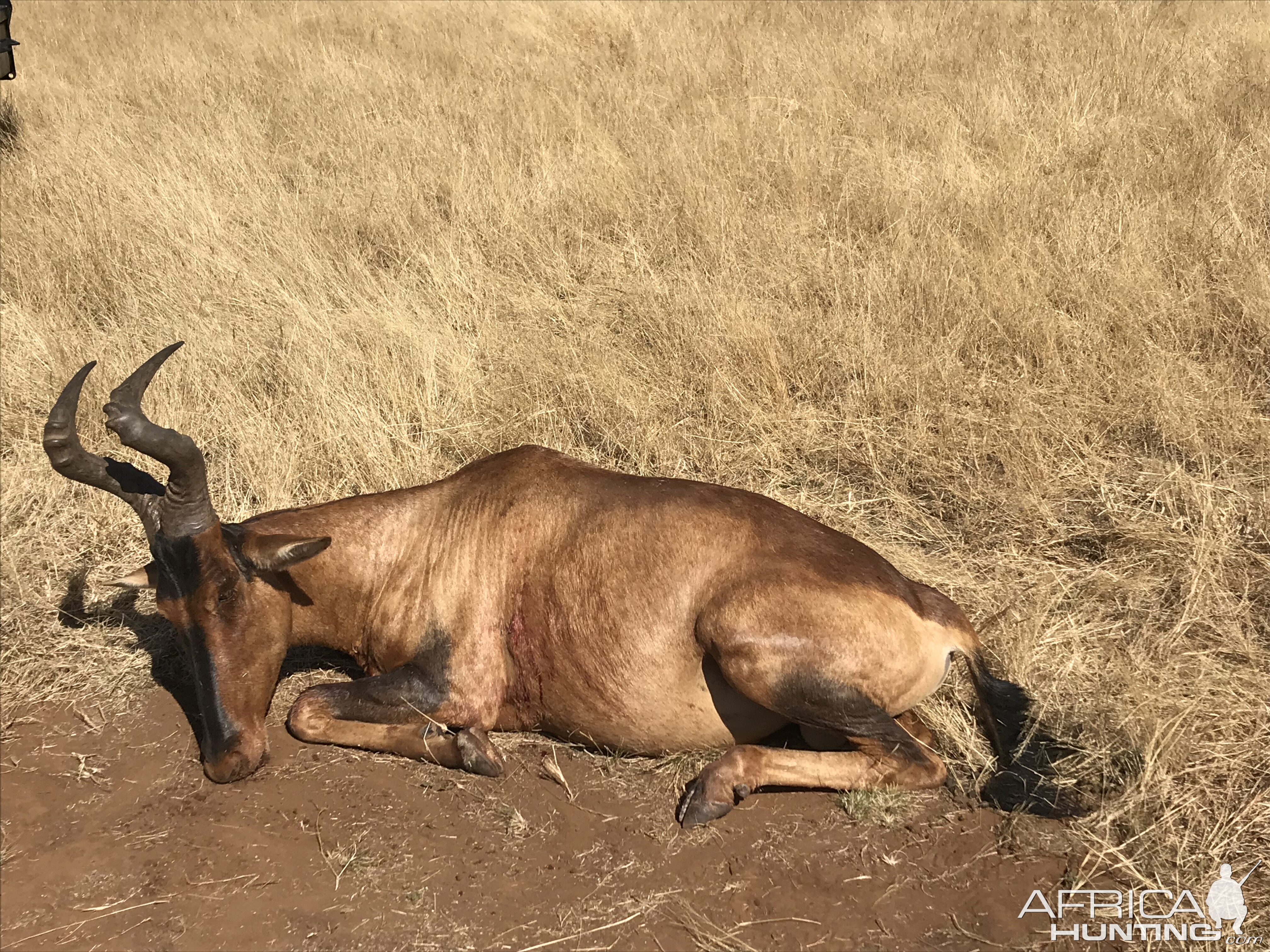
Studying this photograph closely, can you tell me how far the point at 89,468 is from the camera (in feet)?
14.7

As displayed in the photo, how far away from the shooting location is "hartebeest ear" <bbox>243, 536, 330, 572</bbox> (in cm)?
456

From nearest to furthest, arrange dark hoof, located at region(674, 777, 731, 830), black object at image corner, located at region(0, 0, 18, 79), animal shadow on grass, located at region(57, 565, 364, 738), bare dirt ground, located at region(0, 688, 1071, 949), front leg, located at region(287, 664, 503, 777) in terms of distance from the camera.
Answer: bare dirt ground, located at region(0, 688, 1071, 949) < dark hoof, located at region(674, 777, 731, 830) < front leg, located at region(287, 664, 503, 777) < animal shadow on grass, located at region(57, 565, 364, 738) < black object at image corner, located at region(0, 0, 18, 79)

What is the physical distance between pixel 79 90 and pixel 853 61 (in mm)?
8089

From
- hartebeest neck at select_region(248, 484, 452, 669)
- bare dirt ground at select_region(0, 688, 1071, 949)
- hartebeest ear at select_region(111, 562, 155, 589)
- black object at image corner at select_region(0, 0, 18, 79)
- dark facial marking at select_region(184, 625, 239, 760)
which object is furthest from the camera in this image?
black object at image corner at select_region(0, 0, 18, 79)

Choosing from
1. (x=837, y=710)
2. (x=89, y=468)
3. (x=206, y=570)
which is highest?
(x=89, y=468)

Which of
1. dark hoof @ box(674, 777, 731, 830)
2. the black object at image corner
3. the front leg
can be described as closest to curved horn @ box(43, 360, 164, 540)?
the front leg

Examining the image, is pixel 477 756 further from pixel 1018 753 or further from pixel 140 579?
pixel 1018 753

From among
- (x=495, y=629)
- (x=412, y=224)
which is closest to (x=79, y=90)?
(x=412, y=224)

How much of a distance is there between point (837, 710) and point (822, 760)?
24 centimetres

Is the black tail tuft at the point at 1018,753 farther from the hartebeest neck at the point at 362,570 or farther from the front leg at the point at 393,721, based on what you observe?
the hartebeest neck at the point at 362,570

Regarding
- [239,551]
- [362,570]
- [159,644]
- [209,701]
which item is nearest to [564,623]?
[362,570]

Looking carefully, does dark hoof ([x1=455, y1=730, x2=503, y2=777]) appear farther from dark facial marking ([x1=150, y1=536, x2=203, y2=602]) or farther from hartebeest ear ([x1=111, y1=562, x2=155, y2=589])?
hartebeest ear ([x1=111, y1=562, x2=155, y2=589])

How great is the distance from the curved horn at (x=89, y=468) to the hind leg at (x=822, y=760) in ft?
8.06

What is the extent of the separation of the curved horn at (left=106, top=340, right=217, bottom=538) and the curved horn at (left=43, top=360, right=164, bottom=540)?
73 millimetres
